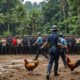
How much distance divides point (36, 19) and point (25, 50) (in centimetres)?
1964

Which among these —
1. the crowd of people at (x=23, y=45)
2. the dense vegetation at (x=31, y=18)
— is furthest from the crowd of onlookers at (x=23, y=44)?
the dense vegetation at (x=31, y=18)

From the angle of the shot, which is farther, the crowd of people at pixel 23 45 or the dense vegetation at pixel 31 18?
the dense vegetation at pixel 31 18

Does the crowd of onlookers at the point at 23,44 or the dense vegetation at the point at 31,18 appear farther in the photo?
the dense vegetation at the point at 31,18

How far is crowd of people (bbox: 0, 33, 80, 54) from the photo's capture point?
26.8 metres

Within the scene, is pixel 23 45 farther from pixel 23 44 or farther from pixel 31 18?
pixel 31 18

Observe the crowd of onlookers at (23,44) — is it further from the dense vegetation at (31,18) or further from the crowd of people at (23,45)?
the dense vegetation at (31,18)

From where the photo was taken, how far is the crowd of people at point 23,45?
26.8 meters

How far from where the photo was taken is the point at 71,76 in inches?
496

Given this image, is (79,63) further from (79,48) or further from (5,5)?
(5,5)

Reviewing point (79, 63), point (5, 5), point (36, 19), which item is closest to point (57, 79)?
point (79, 63)

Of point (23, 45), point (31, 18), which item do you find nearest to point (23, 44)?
point (23, 45)

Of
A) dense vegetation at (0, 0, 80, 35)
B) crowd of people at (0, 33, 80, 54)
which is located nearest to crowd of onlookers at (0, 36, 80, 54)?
crowd of people at (0, 33, 80, 54)

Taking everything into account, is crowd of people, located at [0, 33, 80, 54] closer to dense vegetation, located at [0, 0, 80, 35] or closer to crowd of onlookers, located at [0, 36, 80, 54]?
crowd of onlookers, located at [0, 36, 80, 54]

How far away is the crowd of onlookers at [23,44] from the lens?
1056 inches
